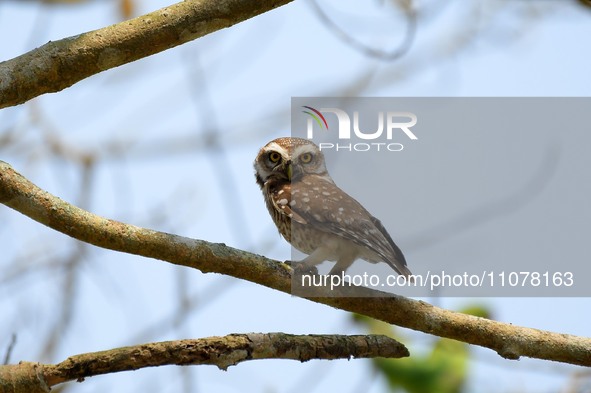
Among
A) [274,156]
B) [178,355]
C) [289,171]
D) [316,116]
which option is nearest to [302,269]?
[178,355]

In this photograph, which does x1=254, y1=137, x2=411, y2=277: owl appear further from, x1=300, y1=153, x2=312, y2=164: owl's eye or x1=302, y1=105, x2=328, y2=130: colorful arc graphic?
x1=302, y1=105, x2=328, y2=130: colorful arc graphic

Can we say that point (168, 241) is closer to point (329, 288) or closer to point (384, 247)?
point (329, 288)

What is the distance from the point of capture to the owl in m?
4.15

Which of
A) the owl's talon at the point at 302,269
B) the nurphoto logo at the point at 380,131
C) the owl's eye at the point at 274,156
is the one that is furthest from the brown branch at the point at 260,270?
the owl's eye at the point at 274,156

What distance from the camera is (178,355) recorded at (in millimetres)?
3123

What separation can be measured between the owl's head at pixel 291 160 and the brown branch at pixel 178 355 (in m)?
1.94

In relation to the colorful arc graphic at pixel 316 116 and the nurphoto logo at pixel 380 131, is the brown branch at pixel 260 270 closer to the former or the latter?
the nurphoto logo at pixel 380 131

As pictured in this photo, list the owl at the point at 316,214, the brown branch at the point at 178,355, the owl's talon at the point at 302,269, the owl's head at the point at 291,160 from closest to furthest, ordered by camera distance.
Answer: the brown branch at the point at 178,355, the owl's talon at the point at 302,269, the owl at the point at 316,214, the owl's head at the point at 291,160

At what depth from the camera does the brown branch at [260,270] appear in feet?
10.5

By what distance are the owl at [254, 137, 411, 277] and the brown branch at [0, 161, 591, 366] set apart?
400 mm

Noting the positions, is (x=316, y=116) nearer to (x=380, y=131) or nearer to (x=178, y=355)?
(x=380, y=131)

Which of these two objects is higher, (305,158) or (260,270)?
(305,158)

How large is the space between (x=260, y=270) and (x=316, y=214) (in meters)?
1.12

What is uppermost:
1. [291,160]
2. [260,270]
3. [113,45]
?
[291,160]
